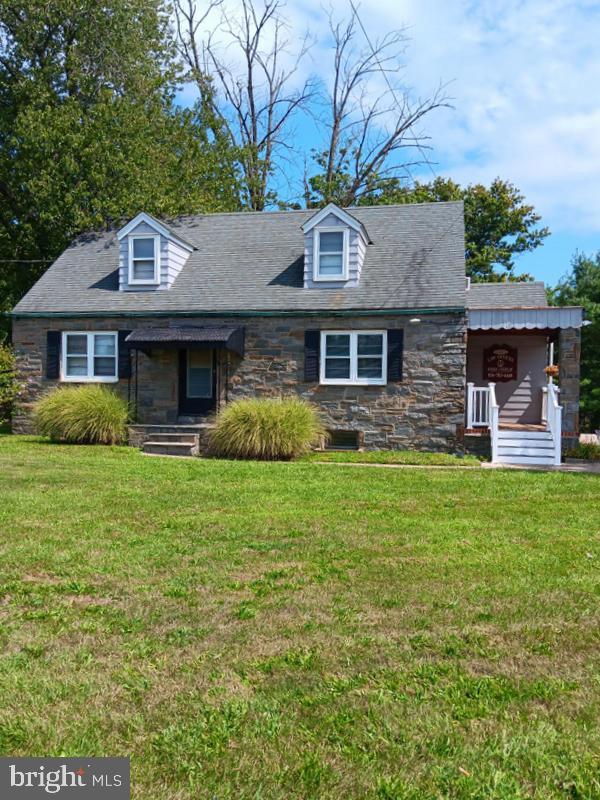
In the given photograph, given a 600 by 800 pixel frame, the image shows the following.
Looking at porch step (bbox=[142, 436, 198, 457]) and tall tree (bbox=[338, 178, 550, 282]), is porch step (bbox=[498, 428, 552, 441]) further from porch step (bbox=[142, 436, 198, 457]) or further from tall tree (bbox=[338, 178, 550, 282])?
tall tree (bbox=[338, 178, 550, 282])

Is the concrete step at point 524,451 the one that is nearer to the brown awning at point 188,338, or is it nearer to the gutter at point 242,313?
the gutter at point 242,313

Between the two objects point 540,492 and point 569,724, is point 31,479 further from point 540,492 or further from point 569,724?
point 569,724

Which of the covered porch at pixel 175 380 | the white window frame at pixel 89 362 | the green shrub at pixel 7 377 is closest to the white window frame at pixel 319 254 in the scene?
the covered porch at pixel 175 380

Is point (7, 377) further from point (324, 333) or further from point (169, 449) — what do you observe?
point (324, 333)

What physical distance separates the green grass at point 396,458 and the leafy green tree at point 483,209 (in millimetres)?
17428

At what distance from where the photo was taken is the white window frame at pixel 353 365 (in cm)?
1475

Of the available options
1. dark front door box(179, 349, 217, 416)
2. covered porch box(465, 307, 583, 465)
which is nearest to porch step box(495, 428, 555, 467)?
covered porch box(465, 307, 583, 465)

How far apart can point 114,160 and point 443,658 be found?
20199mm

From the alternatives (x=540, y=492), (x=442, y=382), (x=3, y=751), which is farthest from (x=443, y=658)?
(x=442, y=382)

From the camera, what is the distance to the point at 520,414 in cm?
1702

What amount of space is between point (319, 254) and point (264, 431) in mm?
5140

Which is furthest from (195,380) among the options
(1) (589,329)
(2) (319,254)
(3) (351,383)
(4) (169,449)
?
(1) (589,329)

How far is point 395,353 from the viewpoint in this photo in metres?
14.6

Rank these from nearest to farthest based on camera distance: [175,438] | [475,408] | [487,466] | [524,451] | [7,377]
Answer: [487,466] < [524,451] < [175,438] < [475,408] < [7,377]
